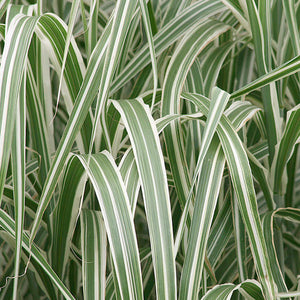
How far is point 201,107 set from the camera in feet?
1.76

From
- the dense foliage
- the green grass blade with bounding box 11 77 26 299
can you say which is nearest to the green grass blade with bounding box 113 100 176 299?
the dense foliage

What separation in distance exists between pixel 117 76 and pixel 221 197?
0.74 feet

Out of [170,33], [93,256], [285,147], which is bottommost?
[93,256]

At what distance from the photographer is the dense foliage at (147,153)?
462 millimetres

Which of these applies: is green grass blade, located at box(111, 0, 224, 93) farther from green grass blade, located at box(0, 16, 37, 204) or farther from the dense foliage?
green grass blade, located at box(0, 16, 37, 204)

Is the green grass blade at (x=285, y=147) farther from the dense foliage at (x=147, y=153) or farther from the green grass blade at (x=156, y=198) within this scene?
the green grass blade at (x=156, y=198)

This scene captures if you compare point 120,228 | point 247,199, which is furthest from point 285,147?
point 120,228

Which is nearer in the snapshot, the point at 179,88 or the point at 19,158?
the point at 19,158

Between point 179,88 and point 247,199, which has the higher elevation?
point 179,88

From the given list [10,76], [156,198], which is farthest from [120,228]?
[10,76]

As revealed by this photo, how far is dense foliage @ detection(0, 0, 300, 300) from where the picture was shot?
0.46 m

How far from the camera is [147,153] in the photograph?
48 centimetres

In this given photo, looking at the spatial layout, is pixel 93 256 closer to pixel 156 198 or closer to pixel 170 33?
pixel 156 198

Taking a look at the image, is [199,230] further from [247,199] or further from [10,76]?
[10,76]
